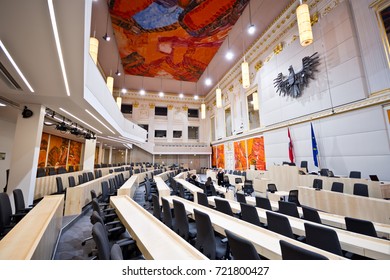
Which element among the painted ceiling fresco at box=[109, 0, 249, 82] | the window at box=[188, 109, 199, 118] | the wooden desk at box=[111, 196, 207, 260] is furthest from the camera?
the window at box=[188, 109, 199, 118]

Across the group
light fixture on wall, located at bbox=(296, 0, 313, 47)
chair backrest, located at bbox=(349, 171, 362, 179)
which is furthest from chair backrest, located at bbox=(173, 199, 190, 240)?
chair backrest, located at bbox=(349, 171, 362, 179)

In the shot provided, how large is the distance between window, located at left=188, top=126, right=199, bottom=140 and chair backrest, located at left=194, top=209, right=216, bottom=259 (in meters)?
17.5

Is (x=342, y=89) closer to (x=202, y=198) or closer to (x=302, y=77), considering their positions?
(x=302, y=77)

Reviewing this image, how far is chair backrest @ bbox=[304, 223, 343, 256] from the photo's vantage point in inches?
66.6

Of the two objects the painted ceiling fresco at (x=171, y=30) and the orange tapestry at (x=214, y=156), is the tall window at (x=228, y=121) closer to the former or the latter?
the orange tapestry at (x=214, y=156)

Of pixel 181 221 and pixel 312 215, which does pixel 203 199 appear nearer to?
pixel 181 221

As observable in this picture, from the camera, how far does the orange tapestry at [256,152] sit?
10.5m

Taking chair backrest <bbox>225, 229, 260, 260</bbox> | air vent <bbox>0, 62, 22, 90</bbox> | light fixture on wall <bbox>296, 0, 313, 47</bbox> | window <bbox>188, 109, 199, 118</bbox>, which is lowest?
chair backrest <bbox>225, 229, 260, 260</bbox>

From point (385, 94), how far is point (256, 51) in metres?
7.75

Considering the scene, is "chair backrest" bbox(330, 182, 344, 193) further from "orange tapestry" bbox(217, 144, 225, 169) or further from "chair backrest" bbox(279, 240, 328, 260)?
"orange tapestry" bbox(217, 144, 225, 169)

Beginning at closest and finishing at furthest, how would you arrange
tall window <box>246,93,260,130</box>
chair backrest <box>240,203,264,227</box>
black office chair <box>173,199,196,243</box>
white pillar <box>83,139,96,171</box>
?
black office chair <box>173,199,196,243</box> → chair backrest <box>240,203,264,227</box> → white pillar <box>83,139,96,171</box> → tall window <box>246,93,260,130</box>

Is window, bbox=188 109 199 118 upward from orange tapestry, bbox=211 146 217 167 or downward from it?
upward
